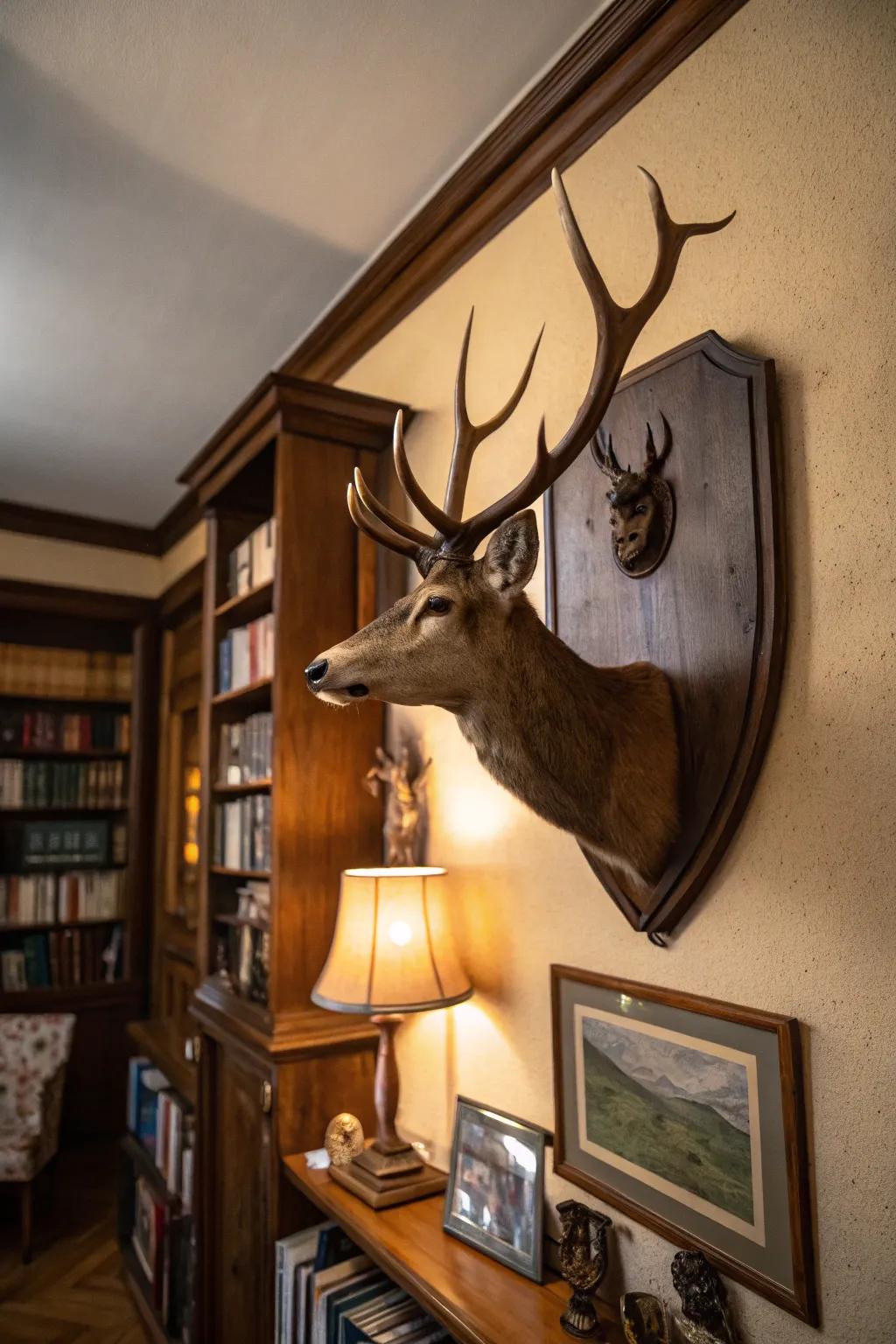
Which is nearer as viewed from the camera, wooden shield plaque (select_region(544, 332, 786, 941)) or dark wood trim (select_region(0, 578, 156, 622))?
wooden shield plaque (select_region(544, 332, 786, 941))

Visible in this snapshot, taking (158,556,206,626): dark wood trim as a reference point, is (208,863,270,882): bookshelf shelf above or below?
below

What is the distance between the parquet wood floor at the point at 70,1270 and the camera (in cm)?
262

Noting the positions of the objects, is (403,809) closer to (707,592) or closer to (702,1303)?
(707,592)

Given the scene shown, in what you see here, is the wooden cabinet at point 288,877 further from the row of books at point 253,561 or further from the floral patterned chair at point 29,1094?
the floral patterned chair at point 29,1094

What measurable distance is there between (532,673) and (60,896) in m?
3.51

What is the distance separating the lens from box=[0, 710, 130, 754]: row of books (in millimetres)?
3951

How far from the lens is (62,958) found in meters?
3.92

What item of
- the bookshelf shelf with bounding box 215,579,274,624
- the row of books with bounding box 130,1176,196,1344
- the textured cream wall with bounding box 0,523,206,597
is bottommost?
the row of books with bounding box 130,1176,196,1344

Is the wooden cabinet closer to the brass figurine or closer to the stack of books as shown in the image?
the stack of books

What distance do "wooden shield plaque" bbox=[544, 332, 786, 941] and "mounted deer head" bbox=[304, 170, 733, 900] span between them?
5cm

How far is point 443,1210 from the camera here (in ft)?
5.11

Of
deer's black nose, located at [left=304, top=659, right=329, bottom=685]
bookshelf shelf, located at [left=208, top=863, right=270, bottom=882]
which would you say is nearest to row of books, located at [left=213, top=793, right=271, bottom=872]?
bookshelf shelf, located at [left=208, top=863, right=270, bottom=882]

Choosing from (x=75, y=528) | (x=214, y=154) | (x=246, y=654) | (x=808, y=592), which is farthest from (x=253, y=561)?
(x=75, y=528)

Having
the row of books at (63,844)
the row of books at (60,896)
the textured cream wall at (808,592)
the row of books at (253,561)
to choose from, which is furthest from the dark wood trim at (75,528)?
the textured cream wall at (808,592)
